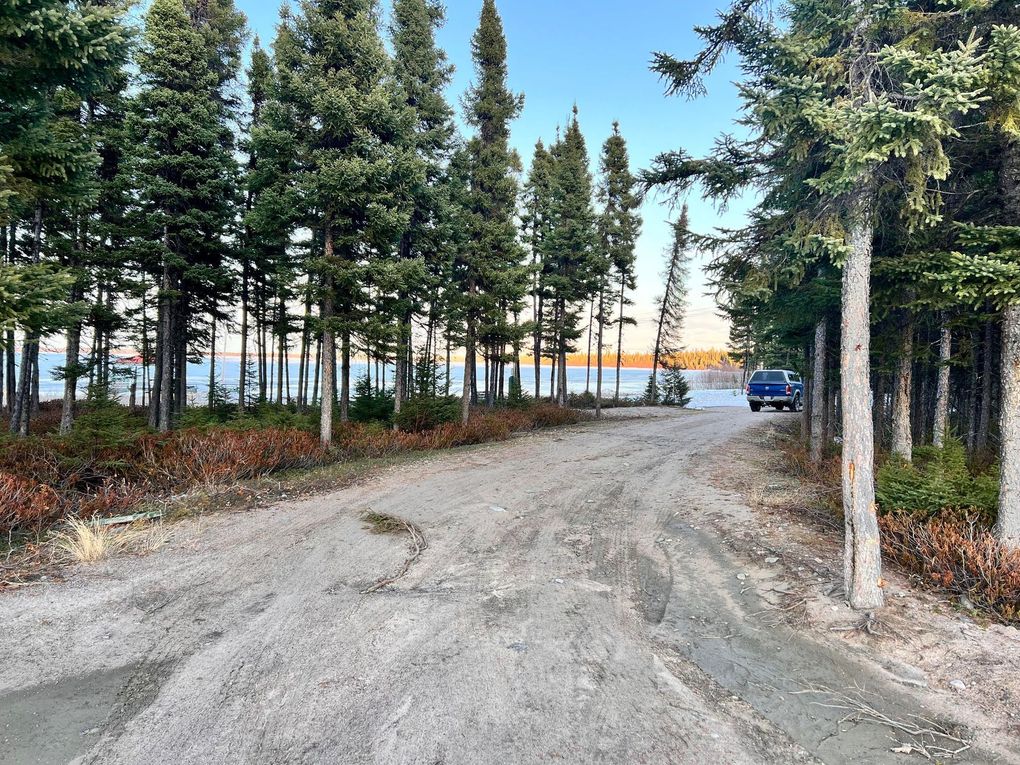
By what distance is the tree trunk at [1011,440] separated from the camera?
4.67 meters

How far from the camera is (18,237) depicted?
48.0 feet

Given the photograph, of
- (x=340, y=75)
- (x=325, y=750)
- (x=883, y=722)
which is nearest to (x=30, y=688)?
(x=325, y=750)

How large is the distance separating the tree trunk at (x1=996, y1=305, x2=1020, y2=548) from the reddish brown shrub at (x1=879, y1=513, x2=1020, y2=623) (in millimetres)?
185

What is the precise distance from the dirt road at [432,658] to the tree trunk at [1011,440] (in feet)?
7.62

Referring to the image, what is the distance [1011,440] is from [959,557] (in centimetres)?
134

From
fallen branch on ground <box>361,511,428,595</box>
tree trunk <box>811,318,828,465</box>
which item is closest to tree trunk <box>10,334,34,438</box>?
fallen branch on ground <box>361,511,428,595</box>

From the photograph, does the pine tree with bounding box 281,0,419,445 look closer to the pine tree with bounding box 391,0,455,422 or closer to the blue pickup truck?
the pine tree with bounding box 391,0,455,422

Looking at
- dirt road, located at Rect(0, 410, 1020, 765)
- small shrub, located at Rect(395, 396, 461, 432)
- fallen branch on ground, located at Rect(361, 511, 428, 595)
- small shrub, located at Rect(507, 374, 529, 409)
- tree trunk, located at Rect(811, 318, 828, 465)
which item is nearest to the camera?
dirt road, located at Rect(0, 410, 1020, 765)

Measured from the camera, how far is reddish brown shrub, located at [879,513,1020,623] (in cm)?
409

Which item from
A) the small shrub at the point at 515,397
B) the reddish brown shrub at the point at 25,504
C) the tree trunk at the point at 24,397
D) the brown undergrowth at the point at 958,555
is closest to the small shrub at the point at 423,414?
the small shrub at the point at 515,397

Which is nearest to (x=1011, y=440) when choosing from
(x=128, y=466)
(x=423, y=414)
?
(x=128, y=466)

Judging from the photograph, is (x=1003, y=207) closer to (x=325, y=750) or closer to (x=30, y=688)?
(x=325, y=750)

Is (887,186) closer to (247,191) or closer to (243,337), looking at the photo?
(247,191)

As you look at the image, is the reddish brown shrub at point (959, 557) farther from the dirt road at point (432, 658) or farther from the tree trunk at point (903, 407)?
the tree trunk at point (903, 407)
